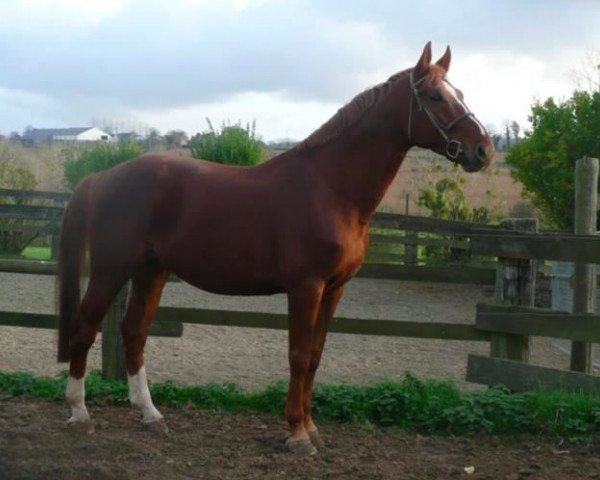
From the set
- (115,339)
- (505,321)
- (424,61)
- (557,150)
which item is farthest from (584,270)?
(557,150)

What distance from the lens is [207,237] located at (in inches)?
204

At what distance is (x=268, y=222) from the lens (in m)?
5.03

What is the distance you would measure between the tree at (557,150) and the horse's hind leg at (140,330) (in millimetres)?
10723

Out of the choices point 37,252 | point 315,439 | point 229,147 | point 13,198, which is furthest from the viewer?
point 37,252

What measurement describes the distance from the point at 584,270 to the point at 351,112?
9.24ft

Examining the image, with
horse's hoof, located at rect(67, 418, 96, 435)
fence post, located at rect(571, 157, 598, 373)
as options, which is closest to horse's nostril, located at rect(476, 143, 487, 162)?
fence post, located at rect(571, 157, 598, 373)

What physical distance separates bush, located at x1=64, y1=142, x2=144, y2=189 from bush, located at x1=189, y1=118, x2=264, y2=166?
315 cm

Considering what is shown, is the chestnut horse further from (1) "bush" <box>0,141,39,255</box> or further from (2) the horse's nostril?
(1) "bush" <box>0,141,39,255</box>

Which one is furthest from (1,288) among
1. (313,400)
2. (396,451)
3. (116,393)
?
(396,451)

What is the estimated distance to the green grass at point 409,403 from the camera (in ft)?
17.7

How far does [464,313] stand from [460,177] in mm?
6644

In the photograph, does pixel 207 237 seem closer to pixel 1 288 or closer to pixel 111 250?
pixel 111 250

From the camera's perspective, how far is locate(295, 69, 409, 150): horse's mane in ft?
16.5

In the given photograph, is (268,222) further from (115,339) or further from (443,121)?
(115,339)
